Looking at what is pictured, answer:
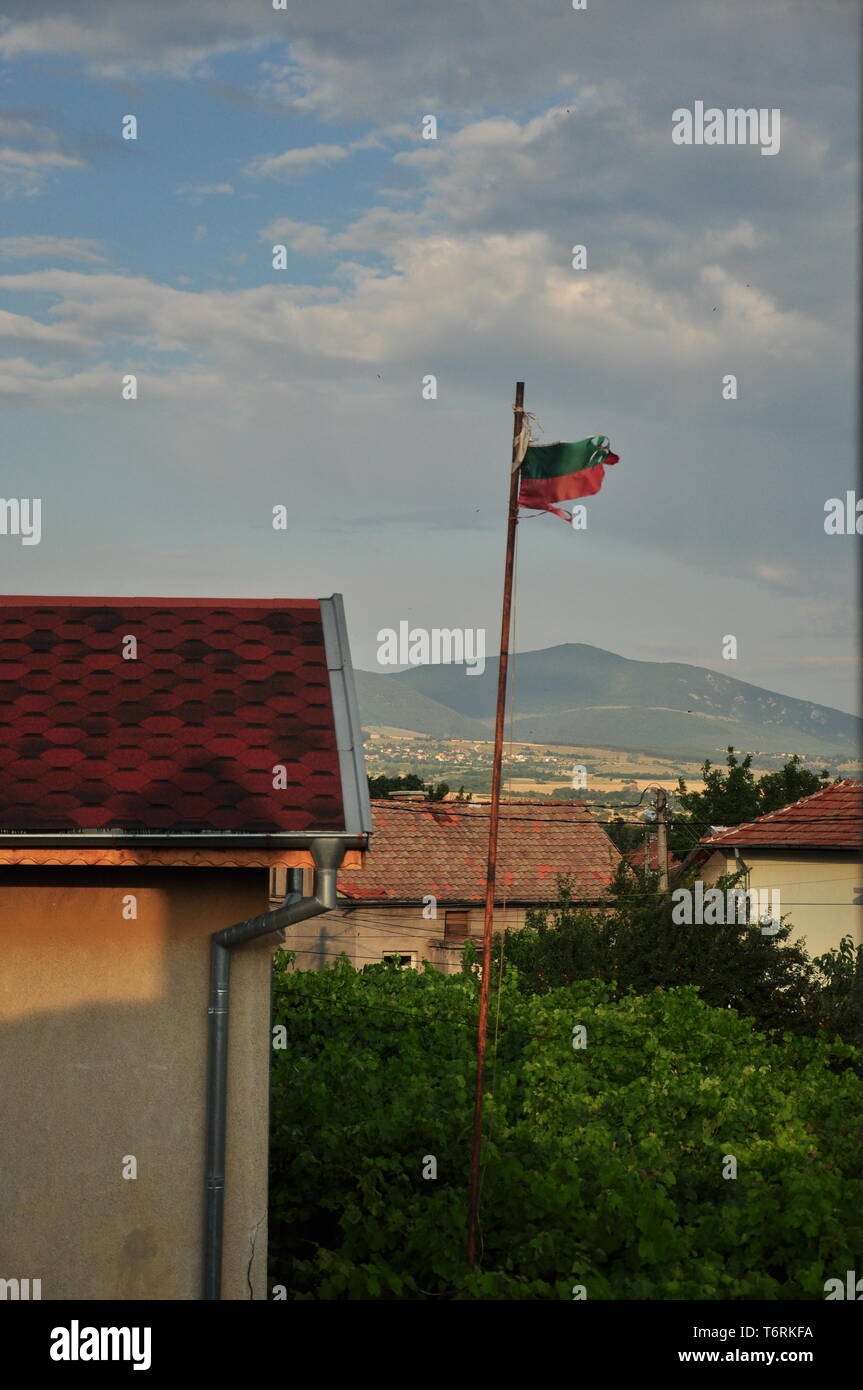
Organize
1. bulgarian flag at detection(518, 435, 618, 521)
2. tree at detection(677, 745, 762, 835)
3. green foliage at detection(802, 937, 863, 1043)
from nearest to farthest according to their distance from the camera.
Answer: bulgarian flag at detection(518, 435, 618, 521)
green foliage at detection(802, 937, 863, 1043)
tree at detection(677, 745, 762, 835)

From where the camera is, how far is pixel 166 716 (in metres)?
6.54

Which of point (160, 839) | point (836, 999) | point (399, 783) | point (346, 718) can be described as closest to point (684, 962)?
point (836, 999)

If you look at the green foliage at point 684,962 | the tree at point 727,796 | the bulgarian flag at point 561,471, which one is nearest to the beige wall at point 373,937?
the green foliage at point 684,962

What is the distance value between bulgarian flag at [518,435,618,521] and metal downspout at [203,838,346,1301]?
2.97 m

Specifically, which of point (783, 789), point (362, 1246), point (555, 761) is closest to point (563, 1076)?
point (362, 1246)

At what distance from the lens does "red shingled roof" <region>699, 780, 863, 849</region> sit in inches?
1131

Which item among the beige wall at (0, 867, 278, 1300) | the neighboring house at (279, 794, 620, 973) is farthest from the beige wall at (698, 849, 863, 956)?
the beige wall at (0, 867, 278, 1300)

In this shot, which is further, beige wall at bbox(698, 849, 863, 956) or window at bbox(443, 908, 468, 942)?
window at bbox(443, 908, 468, 942)

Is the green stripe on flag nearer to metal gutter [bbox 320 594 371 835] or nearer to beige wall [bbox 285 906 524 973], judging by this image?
metal gutter [bbox 320 594 371 835]

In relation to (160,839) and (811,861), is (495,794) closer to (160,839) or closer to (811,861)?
(160,839)

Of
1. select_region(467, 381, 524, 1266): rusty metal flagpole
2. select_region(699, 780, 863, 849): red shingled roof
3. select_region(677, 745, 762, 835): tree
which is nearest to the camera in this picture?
select_region(467, 381, 524, 1266): rusty metal flagpole

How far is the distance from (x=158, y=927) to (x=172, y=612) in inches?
82.5

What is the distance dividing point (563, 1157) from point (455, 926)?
23568mm

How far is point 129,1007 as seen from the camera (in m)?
6.00
